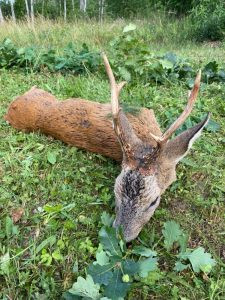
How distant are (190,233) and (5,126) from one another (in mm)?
2360

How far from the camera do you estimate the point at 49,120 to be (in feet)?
13.9

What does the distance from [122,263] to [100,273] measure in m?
0.17

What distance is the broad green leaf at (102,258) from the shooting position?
2.86m

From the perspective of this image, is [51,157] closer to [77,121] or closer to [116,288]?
[77,121]

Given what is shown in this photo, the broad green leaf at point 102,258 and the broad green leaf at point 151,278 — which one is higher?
the broad green leaf at point 102,258

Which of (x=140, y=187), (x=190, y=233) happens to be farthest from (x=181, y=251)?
(x=140, y=187)

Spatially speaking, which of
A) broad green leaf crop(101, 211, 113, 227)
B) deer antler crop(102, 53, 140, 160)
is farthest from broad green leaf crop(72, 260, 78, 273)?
deer antler crop(102, 53, 140, 160)

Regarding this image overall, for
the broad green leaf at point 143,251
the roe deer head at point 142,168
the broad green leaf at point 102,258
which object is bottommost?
the broad green leaf at point 143,251

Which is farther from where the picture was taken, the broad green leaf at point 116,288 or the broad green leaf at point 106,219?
the broad green leaf at point 106,219

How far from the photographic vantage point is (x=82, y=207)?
11.7 ft

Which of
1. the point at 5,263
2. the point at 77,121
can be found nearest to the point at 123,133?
the point at 77,121

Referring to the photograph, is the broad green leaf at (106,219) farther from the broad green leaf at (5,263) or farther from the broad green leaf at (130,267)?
the broad green leaf at (5,263)

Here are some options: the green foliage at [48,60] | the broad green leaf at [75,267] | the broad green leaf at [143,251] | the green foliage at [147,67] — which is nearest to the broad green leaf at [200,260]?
the broad green leaf at [143,251]

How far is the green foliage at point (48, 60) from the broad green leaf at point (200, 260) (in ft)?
11.6
